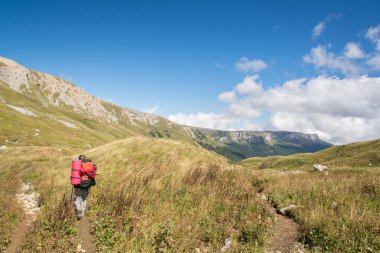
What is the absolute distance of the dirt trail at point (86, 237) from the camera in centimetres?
902

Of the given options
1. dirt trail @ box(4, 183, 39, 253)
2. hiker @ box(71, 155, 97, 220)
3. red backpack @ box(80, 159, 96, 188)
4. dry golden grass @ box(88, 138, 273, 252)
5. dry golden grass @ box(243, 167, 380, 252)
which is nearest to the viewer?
dry golden grass @ box(243, 167, 380, 252)

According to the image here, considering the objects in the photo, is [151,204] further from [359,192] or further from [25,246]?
[359,192]

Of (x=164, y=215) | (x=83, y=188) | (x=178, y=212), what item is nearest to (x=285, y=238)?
(x=178, y=212)

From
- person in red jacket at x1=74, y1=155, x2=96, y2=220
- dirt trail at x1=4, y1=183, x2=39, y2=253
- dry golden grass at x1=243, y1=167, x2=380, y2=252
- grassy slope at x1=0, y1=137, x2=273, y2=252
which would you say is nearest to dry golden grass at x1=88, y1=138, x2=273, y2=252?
grassy slope at x1=0, y1=137, x2=273, y2=252

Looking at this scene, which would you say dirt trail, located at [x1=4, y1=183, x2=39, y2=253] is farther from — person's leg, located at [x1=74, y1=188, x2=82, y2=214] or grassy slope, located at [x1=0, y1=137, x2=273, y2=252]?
person's leg, located at [x1=74, y1=188, x2=82, y2=214]

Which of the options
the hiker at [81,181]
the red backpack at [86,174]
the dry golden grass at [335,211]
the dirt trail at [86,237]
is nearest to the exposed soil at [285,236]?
the dry golden grass at [335,211]

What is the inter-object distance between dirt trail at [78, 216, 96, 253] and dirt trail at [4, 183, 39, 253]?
6.97ft

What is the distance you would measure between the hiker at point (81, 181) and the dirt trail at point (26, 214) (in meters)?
2.15

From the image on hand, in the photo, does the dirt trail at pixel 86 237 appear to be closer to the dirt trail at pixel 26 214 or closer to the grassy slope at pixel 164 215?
the grassy slope at pixel 164 215

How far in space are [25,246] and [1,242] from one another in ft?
3.38

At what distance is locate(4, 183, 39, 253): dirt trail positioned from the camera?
952 centimetres

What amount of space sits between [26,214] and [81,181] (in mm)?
3472

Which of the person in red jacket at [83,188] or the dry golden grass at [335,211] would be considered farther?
the person in red jacket at [83,188]

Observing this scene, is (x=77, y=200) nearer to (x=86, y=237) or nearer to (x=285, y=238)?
(x=86, y=237)
